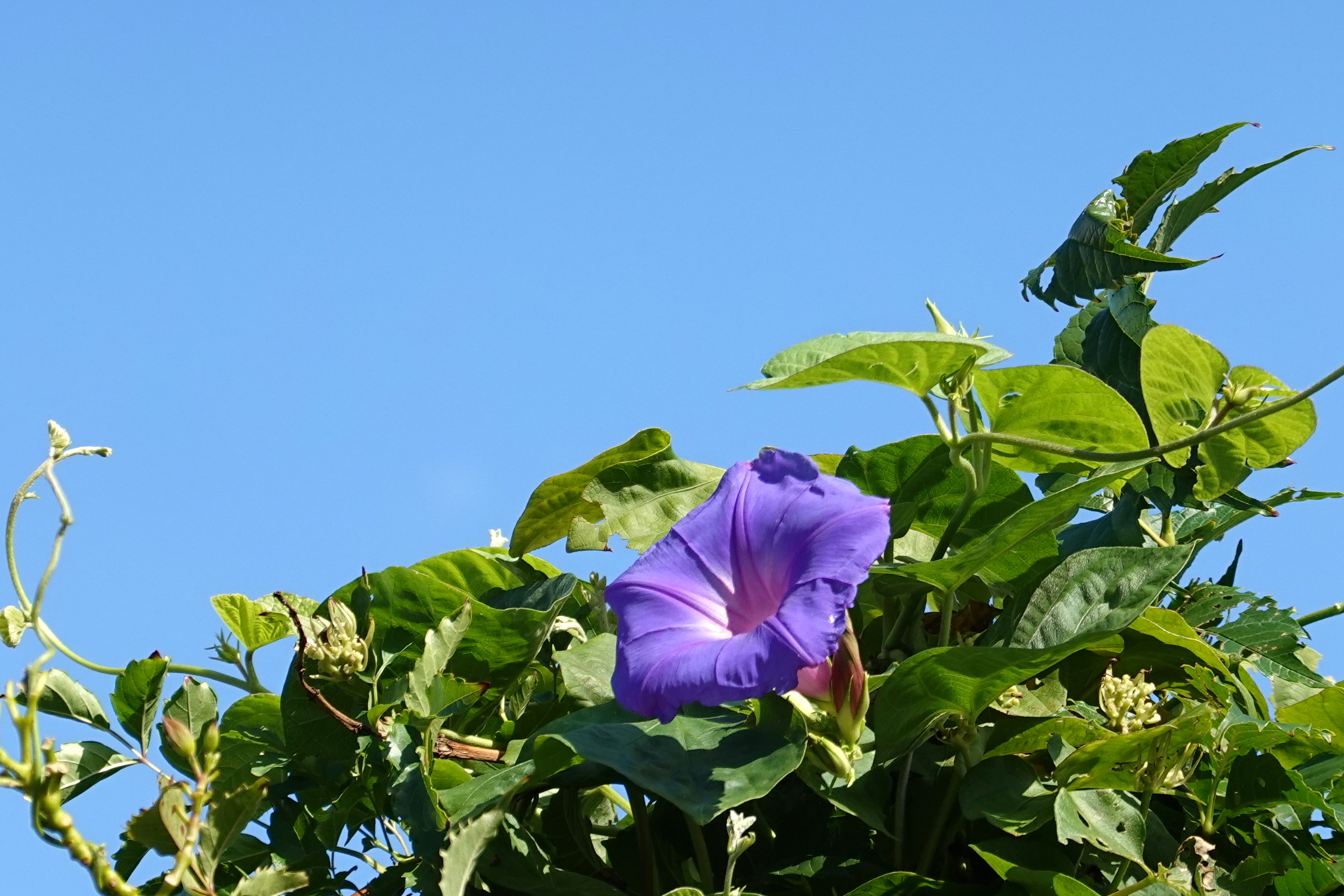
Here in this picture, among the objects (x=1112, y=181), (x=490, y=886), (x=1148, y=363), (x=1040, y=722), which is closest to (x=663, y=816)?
(x=490, y=886)

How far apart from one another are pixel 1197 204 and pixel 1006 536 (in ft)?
2.24

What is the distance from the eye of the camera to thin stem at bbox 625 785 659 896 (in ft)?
3.56

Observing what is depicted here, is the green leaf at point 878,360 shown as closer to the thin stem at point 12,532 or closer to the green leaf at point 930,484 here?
the green leaf at point 930,484

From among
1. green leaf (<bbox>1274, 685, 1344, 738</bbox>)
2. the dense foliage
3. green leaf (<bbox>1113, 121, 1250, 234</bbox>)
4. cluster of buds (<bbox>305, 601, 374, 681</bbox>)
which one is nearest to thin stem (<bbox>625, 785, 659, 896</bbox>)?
the dense foliage

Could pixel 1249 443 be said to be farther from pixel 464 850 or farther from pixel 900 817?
pixel 464 850

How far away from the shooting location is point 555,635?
1.31 metres

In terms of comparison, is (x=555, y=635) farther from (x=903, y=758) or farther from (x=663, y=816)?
(x=903, y=758)

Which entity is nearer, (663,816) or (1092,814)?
(1092,814)

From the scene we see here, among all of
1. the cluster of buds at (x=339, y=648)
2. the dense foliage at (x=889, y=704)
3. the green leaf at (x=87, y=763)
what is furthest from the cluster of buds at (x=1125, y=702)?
the green leaf at (x=87, y=763)

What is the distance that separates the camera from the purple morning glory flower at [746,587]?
94cm

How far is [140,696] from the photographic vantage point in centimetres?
126

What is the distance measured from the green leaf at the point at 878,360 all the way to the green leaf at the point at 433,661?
0.32 meters

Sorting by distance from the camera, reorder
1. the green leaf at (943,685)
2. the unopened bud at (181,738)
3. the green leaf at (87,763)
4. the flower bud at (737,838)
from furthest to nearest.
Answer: the green leaf at (87,763), the green leaf at (943,685), the flower bud at (737,838), the unopened bud at (181,738)

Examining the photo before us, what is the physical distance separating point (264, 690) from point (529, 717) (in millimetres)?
357
